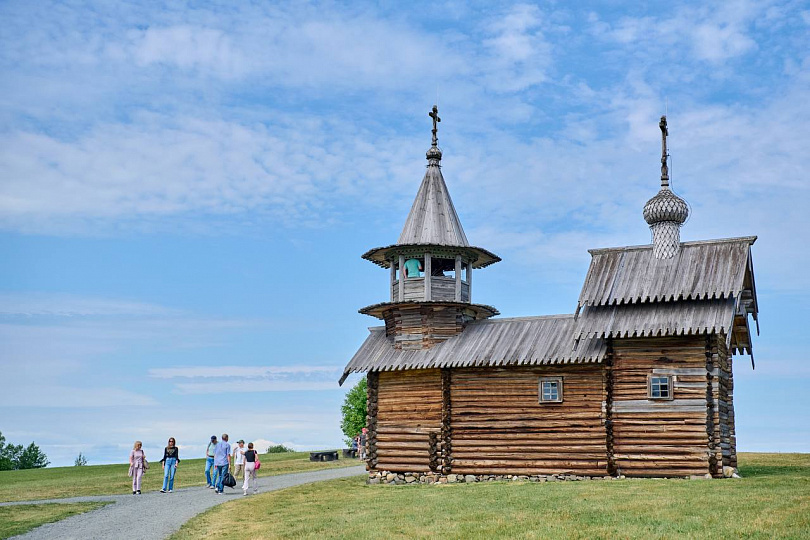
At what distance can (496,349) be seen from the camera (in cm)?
3177

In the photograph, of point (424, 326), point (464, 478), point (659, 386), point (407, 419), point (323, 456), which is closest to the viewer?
point (659, 386)

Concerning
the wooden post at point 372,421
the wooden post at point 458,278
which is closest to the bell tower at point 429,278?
the wooden post at point 458,278

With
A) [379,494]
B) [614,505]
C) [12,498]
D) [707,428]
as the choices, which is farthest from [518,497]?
[12,498]

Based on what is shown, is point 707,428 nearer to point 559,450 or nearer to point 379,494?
point 559,450

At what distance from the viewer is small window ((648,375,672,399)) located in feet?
94.8

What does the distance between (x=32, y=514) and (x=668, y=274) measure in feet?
71.1

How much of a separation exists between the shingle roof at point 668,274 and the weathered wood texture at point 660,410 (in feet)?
5.26

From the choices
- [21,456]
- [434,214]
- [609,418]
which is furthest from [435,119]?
[21,456]

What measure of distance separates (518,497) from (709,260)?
1197 cm

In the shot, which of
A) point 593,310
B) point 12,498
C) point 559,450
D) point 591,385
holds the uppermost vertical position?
point 593,310

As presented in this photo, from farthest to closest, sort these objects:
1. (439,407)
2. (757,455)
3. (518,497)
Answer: (757,455)
(439,407)
(518,497)

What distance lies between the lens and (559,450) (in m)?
30.3

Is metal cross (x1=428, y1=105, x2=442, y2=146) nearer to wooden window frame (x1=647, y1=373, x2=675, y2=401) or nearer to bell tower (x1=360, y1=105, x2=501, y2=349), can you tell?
bell tower (x1=360, y1=105, x2=501, y2=349)

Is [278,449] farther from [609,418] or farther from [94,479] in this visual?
[609,418]
